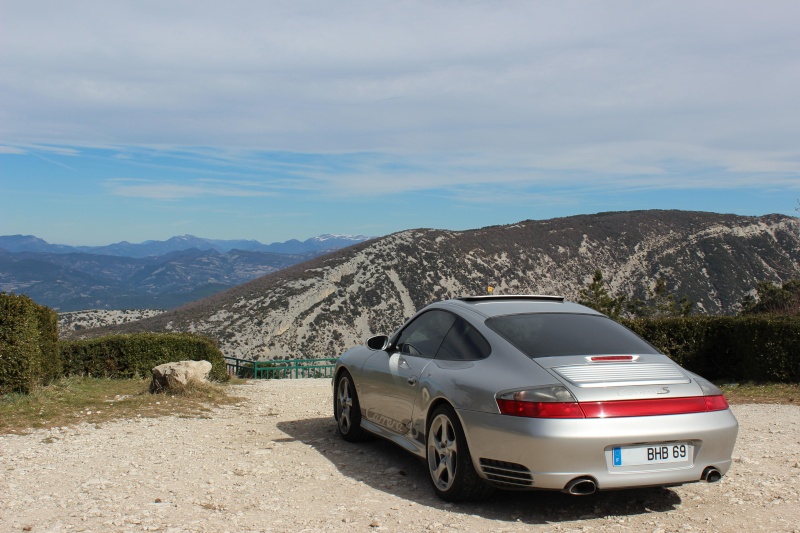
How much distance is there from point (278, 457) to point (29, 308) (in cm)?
523

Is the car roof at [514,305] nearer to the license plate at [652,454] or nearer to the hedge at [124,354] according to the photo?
the license plate at [652,454]

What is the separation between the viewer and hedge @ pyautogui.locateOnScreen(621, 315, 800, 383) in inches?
536

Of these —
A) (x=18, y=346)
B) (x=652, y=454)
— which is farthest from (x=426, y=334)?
(x=18, y=346)

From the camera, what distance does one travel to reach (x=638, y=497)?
18.5ft

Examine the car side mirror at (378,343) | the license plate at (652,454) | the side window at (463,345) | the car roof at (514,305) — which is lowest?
the license plate at (652,454)

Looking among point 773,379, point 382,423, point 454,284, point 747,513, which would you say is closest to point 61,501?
point 382,423

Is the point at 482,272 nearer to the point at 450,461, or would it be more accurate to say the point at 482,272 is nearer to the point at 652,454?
the point at 450,461

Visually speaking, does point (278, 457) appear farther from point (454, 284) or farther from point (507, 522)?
point (454, 284)

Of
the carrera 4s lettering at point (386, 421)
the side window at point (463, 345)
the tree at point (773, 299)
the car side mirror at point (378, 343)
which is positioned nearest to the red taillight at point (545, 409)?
the side window at point (463, 345)

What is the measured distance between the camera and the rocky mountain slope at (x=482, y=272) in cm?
5816

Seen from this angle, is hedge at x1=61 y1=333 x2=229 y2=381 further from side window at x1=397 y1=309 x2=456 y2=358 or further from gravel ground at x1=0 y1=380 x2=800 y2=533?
side window at x1=397 y1=309 x2=456 y2=358

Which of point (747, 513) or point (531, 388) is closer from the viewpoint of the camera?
point (531, 388)

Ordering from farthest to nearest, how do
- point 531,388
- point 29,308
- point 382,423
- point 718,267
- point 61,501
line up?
point 718,267 → point 29,308 → point 382,423 → point 61,501 → point 531,388

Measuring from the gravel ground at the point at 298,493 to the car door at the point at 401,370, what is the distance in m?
0.53
